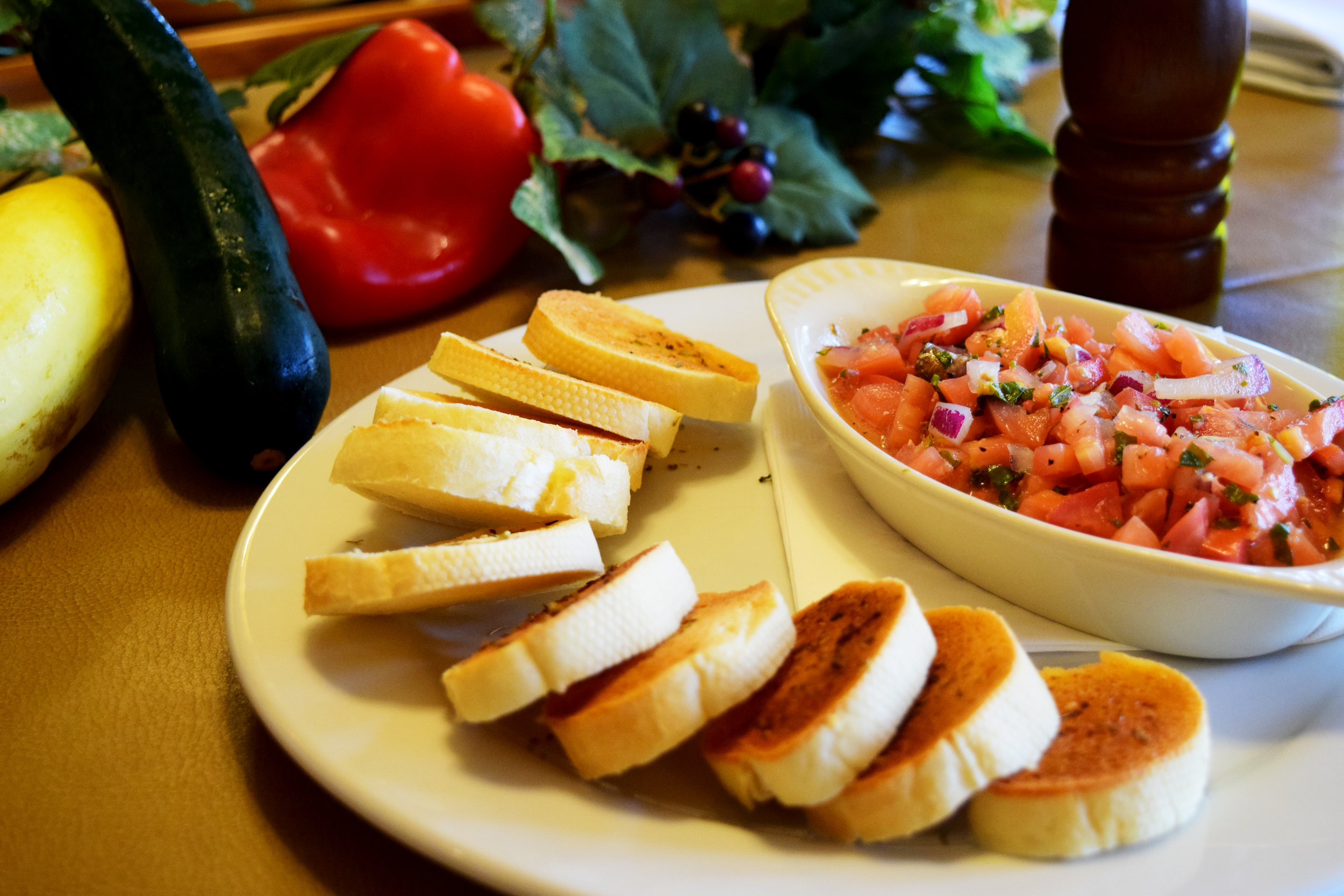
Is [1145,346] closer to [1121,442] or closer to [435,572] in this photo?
[1121,442]

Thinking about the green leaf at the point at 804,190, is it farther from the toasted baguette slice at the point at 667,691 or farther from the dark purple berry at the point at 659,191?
the toasted baguette slice at the point at 667,691

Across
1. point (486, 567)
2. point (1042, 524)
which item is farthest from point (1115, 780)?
point (486, 567)

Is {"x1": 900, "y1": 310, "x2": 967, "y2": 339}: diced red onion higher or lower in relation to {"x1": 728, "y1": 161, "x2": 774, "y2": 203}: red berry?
higher

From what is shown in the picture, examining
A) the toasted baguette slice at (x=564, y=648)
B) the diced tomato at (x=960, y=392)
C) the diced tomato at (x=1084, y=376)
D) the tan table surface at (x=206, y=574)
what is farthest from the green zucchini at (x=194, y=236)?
the diced tomato at (x=1084, y=376)

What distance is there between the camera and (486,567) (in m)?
1.58

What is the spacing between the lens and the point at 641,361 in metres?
2.19

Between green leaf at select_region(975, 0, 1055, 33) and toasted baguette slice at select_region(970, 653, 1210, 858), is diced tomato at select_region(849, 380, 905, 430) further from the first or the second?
green leaf at select_region(975, 0, 1055, 33)

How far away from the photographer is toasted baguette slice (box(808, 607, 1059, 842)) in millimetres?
1269

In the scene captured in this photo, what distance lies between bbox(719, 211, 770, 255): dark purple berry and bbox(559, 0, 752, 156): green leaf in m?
0.38

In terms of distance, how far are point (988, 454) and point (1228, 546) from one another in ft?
→ 1.37

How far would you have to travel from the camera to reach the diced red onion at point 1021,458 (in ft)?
5.89

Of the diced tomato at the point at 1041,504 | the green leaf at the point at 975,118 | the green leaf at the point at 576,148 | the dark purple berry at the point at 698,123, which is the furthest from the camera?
the green leaf at the point at 975,118

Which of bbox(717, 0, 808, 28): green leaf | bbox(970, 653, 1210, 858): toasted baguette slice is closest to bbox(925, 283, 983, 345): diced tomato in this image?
bbox(970, 653, 1210, 858): toasted baguette slice

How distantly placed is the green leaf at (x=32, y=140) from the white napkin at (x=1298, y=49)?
14.9 ft
